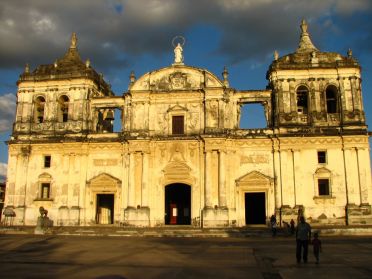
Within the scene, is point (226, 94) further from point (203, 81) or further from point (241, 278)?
point (241, 278)

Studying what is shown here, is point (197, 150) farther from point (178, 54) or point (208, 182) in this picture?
point (178, 54)

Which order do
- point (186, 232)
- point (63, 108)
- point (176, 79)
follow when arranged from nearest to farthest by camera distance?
point (186, 232) < point (176, 79) < point (63, 108)

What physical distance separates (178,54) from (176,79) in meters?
2.43

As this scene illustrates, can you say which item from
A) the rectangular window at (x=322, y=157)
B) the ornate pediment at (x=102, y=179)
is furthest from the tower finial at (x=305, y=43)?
the ornate pediment at (x=102, y=179)

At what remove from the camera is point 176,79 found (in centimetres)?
3297

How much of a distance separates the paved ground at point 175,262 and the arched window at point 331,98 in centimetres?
1533

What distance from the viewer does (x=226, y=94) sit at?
3216 cm

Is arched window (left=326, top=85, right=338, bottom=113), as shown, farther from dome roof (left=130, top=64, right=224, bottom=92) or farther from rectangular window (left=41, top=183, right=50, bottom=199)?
rectangular window (left=41, top=183, right=50, bottom=199)

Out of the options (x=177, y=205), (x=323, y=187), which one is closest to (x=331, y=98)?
(x=323, y=187)

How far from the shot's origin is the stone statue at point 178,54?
33.8m

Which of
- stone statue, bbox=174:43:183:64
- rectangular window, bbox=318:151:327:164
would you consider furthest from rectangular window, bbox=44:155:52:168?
rectangular window, bbox=318:151:327:164

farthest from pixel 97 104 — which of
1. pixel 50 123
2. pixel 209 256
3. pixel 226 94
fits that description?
pixel 209 256

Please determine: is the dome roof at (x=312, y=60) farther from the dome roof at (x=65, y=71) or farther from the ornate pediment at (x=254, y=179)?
the dome roof at (x=65, y=71)

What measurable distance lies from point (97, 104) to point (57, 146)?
4.64 metres
